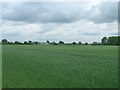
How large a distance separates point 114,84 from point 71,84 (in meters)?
1.74

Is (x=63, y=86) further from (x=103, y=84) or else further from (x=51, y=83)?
(x=103, y=84)

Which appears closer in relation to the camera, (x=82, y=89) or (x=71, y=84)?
(x=82, y=89)

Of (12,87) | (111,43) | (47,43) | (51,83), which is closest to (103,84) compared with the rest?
(51,83)

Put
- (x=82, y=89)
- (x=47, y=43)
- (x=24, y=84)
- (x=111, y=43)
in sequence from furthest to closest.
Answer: (x=47, y=43)
(x=111, y=43)
(x=24, y=84)
(x=82, y=89)

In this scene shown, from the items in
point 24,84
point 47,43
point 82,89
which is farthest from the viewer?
point 47,43

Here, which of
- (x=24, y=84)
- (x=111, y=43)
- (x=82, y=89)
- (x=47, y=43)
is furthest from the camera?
(x=47, y=43)

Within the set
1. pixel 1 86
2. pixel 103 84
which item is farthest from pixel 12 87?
pixel 103 84

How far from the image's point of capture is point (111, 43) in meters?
111

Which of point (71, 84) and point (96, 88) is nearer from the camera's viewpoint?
point (96, 88)

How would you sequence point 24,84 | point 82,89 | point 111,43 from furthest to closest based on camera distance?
point 111,43 < point 24,84 < point 82,89

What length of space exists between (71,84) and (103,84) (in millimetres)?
1306

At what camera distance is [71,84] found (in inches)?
357

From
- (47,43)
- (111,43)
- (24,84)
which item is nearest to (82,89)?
(24,84)

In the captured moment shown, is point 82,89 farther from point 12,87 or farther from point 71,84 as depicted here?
point 12,87
